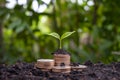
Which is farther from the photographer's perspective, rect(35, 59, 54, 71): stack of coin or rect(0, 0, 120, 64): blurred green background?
rect(0, 0, 120, 64): blurred green background

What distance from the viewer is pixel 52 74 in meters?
1.11

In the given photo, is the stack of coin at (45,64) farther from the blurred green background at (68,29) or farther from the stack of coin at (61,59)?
the blurred green background at (68,29)

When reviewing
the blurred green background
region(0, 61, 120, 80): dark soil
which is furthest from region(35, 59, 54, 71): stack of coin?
the blurred green background

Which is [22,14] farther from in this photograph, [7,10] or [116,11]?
[116,11]

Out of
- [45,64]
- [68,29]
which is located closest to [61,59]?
[45,64]

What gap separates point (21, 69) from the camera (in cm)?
116

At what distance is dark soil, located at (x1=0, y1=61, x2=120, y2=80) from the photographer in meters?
1.05

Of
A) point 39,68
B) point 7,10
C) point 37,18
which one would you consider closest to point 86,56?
point 37,18

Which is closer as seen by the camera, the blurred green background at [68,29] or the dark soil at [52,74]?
the dark soil at [52,74]

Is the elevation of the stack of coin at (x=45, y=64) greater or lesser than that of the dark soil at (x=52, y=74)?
greater

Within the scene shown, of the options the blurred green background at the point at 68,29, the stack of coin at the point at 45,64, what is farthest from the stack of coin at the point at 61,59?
the blurred green background at the point at 68,29

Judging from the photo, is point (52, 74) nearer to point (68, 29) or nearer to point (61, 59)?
point (61, 59)

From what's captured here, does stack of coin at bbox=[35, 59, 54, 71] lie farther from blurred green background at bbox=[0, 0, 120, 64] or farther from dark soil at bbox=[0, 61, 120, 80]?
blurred green background at bbox=[0, 0, 120, 64]

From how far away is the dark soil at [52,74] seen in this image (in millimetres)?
1052
